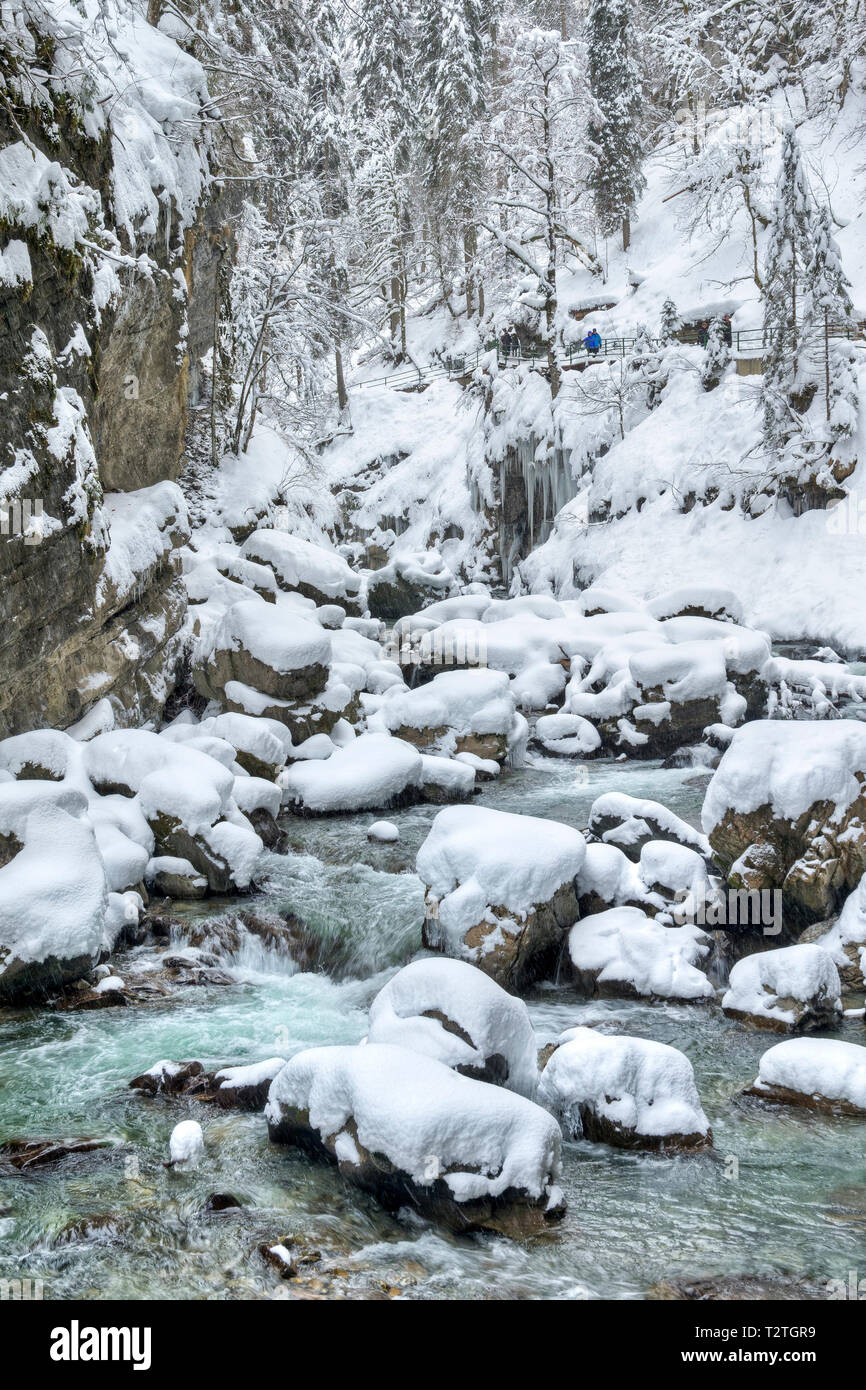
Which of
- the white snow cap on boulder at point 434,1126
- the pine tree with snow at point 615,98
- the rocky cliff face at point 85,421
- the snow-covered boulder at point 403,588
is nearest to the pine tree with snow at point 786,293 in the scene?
the snow-covered boulder at point 403,588

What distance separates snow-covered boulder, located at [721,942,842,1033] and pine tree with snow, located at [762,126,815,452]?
1723cm

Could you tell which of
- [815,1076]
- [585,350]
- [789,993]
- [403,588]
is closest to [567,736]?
[789,993]

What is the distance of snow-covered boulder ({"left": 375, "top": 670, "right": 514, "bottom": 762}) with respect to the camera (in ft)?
48.5

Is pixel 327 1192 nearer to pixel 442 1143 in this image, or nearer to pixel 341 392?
pixel 442 1143

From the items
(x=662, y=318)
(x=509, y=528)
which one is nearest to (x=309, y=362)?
(x=509, y=528)

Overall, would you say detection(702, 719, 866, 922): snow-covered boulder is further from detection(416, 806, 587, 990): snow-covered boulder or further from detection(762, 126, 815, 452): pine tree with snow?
detection(762, 126, 815, 452): pine tree with snow

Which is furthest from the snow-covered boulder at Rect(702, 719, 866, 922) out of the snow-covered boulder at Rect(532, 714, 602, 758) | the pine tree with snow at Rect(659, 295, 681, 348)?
the pine tree with snow at Rect(659, 295, 681, 348)

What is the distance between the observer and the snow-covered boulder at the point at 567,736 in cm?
1565

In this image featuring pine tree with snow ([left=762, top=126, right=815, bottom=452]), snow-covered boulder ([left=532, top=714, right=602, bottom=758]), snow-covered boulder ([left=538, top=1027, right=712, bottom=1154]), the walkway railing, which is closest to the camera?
snow-covered boulder ([left=538, top=1027, right=712, bottom=1154])

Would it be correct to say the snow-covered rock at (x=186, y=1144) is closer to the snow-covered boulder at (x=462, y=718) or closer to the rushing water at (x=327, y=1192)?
the rushing water at (x=327, y=1192)

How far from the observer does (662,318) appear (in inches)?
1190

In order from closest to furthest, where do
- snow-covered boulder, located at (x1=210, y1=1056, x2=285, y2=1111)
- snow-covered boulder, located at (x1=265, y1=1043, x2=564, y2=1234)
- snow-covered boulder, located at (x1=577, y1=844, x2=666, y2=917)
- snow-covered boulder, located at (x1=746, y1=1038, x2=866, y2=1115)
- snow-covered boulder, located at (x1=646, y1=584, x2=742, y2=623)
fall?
snow-covered boulder, located at (x1=265, y1=1043, x2=564, y2=1234) < snow-covered boulder, located at (x1=746, y1=1038, x2=866, y2=1115) < snow-covered boulder, located at (x1=210, y1=1056, x2=285, y2=1111) < snow-covered boulder, located at (x1=577, y1=844, x2=666, y2=917) < snow-covered boulder, located at (x1=646, y1=584, x2=742, y2=623)

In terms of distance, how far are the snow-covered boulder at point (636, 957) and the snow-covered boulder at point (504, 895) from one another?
26cm
